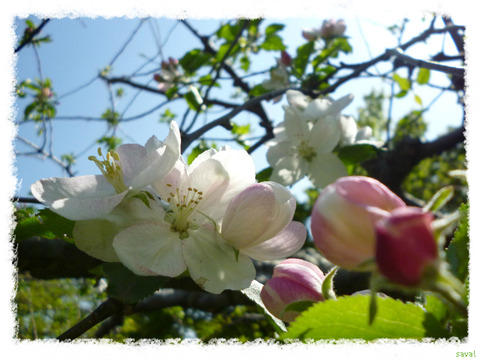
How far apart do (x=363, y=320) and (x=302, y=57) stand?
2.00 m

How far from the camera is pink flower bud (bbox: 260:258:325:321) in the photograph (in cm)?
48

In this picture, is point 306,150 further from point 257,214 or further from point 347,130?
point 257,214

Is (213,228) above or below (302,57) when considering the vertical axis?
below

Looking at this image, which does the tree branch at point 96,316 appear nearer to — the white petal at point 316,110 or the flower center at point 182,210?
the flower center at point 182,210

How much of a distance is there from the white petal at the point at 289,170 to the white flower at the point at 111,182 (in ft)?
2.77

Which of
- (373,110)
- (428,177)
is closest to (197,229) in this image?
(373,110)

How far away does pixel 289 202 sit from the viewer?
1.75 ft

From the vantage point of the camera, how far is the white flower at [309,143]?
4.44 ft

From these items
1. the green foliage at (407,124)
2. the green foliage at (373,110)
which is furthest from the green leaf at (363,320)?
the green foliage at (373,110)

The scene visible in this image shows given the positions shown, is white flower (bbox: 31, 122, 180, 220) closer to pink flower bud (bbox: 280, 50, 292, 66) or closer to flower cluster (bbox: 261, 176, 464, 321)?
flower cluster (bbox: 261, 176, 464, 321)

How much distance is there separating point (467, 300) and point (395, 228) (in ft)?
0.59

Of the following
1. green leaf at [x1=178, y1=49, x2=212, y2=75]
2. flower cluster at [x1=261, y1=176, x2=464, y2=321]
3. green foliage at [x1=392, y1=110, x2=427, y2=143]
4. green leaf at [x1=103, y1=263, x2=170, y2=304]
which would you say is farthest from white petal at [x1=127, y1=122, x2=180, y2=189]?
green foliage at [x1=392, y1=110, x2=427, y2=143]

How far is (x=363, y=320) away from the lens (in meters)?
0.38

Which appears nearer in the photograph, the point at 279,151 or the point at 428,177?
the point at 279,151
